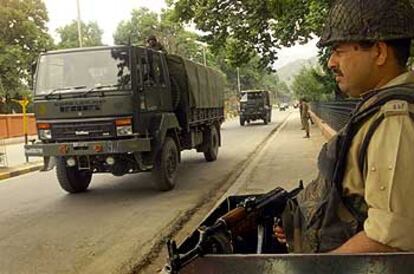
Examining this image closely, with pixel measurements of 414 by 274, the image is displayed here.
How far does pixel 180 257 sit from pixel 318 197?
558 millimetres

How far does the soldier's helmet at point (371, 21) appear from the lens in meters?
1.79

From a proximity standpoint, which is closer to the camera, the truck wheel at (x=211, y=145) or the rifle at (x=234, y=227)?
the rifle at (x=234, y=227)

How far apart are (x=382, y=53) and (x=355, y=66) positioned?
93 millimetres

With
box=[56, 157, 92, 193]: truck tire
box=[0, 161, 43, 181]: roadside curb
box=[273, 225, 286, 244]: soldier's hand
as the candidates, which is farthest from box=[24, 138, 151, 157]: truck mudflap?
box=[273, 225, 286, 244]: soldier's hand

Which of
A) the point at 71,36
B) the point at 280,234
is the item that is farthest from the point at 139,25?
the point at 280,234

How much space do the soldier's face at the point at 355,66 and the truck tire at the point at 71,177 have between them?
859 cm

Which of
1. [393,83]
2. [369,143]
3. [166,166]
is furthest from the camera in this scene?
[166,166]

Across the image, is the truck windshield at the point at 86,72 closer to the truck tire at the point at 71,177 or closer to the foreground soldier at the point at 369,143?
the truck tire at the point at 71,177

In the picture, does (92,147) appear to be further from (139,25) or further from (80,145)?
(139,25)

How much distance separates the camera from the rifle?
1865 millimetres

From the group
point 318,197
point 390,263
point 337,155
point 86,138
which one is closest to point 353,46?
point 337,155

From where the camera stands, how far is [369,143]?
1.65 metres

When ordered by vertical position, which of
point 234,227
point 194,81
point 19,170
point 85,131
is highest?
point 194,81

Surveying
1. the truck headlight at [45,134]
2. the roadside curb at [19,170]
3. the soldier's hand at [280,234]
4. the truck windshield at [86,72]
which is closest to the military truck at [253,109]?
the roadside curb at [19,170]
